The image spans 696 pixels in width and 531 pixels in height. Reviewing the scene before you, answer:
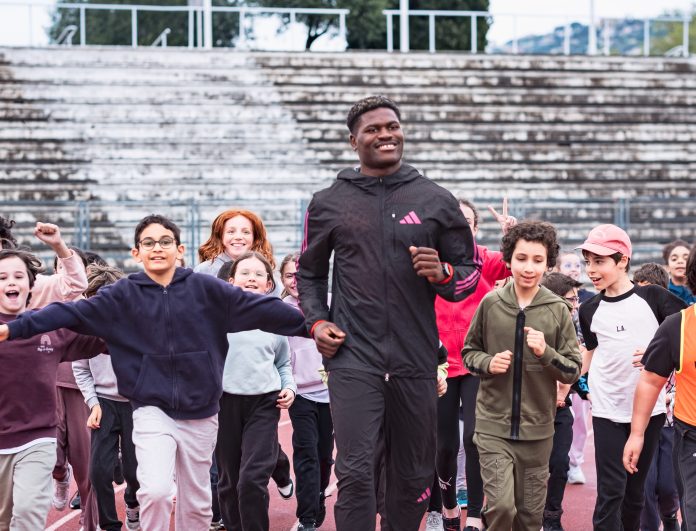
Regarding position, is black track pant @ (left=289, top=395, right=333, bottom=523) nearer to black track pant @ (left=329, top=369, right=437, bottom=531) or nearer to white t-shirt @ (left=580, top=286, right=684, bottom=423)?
white t-shirt @ (left=580, top=286, right=684, bottom=423)

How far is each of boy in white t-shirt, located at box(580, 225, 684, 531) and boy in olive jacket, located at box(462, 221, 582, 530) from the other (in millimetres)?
545

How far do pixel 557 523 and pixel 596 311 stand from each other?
58.9 inches

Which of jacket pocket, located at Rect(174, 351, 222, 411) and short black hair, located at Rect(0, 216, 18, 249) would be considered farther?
short black hair, located at Rect(0, 216, 18, 249)

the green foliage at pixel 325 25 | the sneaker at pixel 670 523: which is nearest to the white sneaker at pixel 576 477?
the sneaker at pixel 670 523

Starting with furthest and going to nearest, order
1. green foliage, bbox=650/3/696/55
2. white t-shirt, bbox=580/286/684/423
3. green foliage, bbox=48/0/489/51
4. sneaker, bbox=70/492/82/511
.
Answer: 1. green foliage, bbox=650/3/696/55
2. green foliage, bbox=48/0/489/51
3. sneaker, bbox=70/492/82/511
4. white t-shirt, bbox=580/286/684/423

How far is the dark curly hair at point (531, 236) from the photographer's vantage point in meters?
6.54

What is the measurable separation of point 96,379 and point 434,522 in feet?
7.70

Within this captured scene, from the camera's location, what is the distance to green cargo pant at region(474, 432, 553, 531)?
6.25 meters

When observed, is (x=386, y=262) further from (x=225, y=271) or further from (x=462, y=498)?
(x=462, y=498)

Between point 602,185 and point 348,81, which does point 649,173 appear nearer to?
point 602,185

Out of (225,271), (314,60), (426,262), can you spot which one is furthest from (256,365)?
(314,60)

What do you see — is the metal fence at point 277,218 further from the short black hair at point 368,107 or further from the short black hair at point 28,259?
the short black hair at point 368,107

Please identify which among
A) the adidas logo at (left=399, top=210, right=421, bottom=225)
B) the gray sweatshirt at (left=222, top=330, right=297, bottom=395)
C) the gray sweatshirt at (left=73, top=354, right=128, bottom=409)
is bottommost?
the gray sweatshirt at (left=73, top=354, right=128, bottom=409)

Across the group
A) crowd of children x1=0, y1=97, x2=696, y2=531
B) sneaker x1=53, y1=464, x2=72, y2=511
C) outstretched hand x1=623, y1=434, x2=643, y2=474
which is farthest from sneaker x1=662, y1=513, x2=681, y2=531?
sneaker x1=53, y1=464, x2=72, y2=511
